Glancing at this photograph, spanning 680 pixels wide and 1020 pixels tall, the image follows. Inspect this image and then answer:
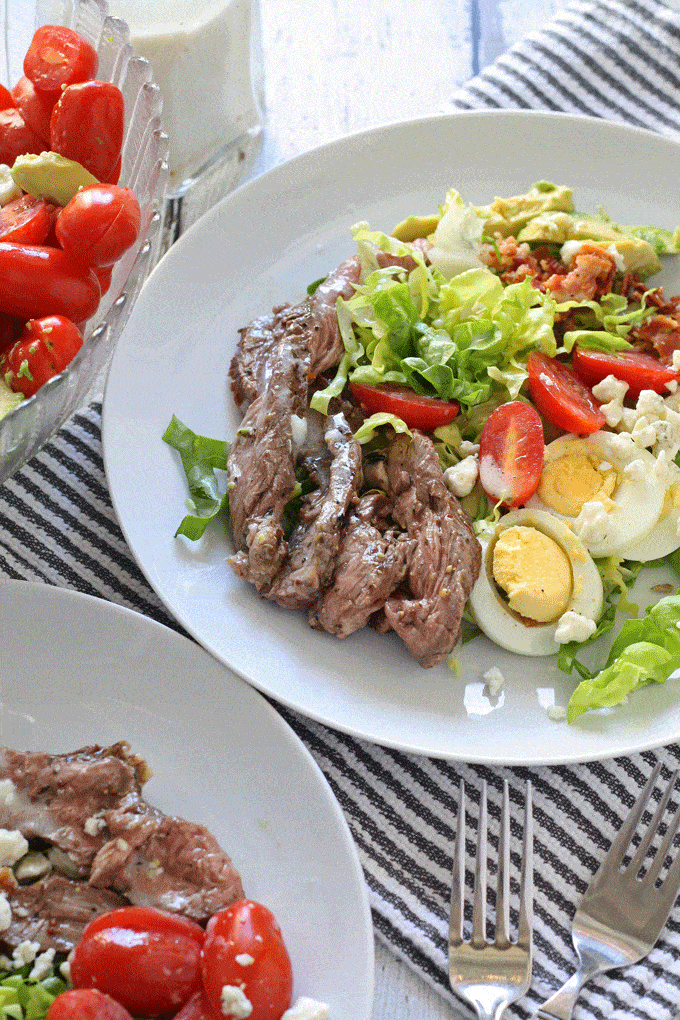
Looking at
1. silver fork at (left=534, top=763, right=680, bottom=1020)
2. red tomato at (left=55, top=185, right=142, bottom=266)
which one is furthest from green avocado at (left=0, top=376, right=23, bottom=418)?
silver fork at (left=534, top=763, right=680, bottom=1020)

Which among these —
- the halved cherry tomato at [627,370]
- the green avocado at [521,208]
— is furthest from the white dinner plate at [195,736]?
the green avocado at [521,208]

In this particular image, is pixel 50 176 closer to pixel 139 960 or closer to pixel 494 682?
pixel 494 682

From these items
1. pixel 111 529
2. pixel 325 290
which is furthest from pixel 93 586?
pixel 325 290

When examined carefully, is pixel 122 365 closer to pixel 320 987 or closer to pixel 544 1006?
pixel 320 987

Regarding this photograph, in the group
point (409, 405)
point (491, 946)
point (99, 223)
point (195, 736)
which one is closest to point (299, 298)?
point (409, 405)

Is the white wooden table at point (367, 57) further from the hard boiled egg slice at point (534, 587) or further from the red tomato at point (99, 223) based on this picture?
the hard boiled egg slice at point (534, 587)
